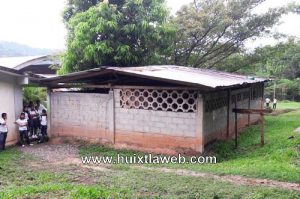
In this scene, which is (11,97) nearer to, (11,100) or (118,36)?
(11,100)

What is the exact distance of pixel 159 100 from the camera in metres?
11.3

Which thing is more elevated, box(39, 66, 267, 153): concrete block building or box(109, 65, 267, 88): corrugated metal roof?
box(109, 65, 267, 88): corrugated metal roof

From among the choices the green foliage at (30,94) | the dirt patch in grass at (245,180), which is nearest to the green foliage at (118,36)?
the green foliage at (30,94)

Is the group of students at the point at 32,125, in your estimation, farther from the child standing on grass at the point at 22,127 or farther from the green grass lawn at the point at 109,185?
the green grass lawn at the point at 109,185

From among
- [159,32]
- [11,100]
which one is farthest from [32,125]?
[159,32]

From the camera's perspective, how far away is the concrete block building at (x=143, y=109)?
10.6 metres

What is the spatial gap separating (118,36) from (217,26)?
6420mm

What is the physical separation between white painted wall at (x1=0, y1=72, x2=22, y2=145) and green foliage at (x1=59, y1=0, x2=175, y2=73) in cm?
435

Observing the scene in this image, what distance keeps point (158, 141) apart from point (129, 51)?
676cm

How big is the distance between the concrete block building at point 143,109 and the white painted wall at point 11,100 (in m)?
1.00

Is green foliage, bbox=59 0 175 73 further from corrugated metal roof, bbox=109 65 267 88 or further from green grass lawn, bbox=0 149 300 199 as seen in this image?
green grass lawn, bbox=0 149 300 199

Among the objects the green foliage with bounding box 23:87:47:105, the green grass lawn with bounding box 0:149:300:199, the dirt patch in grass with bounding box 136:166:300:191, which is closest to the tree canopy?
the green foliage with bounding box 23:87:47:105

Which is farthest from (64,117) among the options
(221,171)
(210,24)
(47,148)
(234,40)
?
(234,40)

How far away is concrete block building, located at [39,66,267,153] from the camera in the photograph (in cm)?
1065
